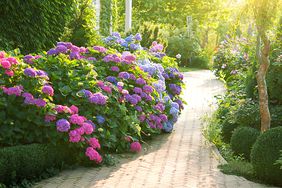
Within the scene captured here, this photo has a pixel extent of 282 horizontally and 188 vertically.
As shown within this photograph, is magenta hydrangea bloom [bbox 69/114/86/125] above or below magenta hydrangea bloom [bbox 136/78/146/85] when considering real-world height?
below

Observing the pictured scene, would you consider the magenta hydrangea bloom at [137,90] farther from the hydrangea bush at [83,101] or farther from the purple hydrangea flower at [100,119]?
the purple hydrangea flower at [100,119]

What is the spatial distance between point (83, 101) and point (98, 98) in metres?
0.21

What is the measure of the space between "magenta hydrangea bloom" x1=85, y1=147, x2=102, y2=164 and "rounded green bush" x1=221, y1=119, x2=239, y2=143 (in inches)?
119

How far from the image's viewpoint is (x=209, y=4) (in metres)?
35.9

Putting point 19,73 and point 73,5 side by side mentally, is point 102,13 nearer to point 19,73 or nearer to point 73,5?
point 73,5

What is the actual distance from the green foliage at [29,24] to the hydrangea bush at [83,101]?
1941 mm

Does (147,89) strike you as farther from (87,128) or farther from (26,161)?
(26,161)

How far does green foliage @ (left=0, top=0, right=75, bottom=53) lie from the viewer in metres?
10.2

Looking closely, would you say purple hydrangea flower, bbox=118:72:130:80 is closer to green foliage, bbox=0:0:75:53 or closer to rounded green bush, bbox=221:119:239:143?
rounded green bush, bbox=221:119:239:143

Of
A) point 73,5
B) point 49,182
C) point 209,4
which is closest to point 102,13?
point 73,5

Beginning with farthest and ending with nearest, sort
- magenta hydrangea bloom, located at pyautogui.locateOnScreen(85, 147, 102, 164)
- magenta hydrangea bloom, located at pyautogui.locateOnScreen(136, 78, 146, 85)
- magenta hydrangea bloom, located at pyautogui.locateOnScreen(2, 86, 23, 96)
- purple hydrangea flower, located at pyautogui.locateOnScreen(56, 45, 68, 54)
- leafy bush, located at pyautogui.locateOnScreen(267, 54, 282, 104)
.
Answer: magenta hydrangea bloom, located at pyautogui.locateOnScreen(136, 78, 146, 85)
purple hydrangea flower, located at pyautogui.locateOnScreen(56, 45, 68, 54)
leafy bush, located at pyautogui.locateOnScreen(267, 54, 282, 104)
magenta hydrangea bloom, located at pyautogui.locateOnScreen(85, 147, 102, 164)
magenta hydrangea bloom, located at pyautogui.locateOnScreen(2, 86, 23, 96)

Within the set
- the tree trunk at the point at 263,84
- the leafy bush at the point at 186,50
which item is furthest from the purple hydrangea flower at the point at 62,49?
the leafy bush at the point at 186,50

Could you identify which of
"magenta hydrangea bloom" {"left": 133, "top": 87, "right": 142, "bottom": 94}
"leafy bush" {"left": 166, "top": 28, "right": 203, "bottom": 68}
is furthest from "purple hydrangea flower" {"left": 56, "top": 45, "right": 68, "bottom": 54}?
"leafy bush" {"left": 166, "top": 28, "right": 203, "bottom": 68}

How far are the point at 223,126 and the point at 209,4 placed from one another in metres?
27.6
